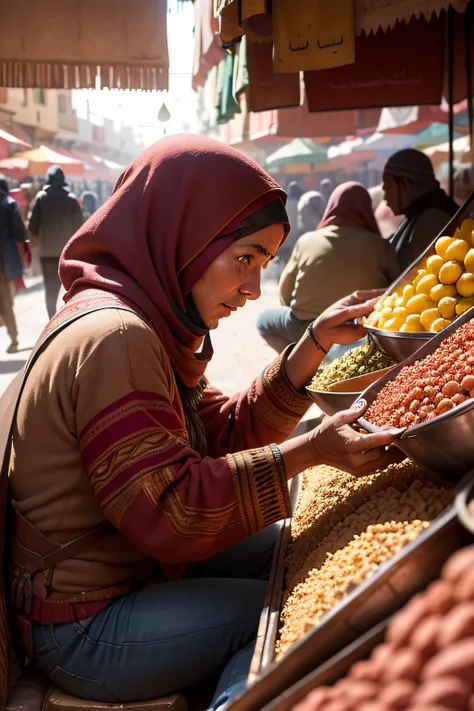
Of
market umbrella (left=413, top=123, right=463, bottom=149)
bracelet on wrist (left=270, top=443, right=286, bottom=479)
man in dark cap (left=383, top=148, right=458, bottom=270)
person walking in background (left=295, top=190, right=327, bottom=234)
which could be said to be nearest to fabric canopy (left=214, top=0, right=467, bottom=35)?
bracelet on wrist (left=270, top=443, right=286, bottom=479)

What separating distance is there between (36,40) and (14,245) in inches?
136

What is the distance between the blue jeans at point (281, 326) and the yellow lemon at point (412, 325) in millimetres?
2751

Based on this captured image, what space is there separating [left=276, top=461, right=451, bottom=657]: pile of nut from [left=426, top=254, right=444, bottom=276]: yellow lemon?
745mm

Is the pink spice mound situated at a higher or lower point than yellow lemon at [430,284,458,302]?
lower

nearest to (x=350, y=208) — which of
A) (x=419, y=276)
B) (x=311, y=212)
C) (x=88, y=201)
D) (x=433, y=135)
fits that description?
(x=419, y=276)

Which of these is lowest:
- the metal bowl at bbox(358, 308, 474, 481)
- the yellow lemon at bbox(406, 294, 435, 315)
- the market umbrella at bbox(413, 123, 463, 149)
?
the metal bowl at bbox(358, 308, 474, 481)

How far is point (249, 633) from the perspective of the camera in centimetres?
159

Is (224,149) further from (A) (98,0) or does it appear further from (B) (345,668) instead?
(A) (98,0)

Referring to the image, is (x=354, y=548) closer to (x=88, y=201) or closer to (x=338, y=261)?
(x=338, y=261)

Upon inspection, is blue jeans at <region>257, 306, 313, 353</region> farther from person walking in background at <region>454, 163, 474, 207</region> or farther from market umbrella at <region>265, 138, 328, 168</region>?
market umbrella at <region>265, 138, 328, 168</region>

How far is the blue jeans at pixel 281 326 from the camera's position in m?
4.89

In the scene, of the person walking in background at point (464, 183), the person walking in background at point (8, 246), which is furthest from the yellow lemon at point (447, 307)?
the person walking in background at point (8, 246)

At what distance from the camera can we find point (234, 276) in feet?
6.01

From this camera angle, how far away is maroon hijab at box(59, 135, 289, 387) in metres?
1.71
